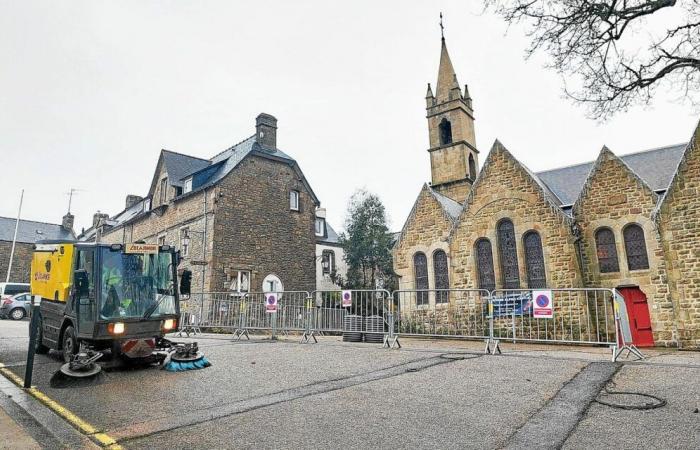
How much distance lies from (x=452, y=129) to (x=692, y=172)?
1553 cm

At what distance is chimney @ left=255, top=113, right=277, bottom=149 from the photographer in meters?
26.9

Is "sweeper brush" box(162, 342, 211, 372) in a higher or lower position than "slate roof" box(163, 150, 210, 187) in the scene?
lower

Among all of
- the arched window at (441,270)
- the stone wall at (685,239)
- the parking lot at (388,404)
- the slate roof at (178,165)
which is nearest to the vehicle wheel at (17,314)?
the slate roof at (178,165)

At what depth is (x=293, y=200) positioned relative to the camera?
27328 mm

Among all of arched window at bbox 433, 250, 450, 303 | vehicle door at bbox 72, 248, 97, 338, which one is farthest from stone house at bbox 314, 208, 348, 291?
vehicle door at bbox 72, 248, 97, 338

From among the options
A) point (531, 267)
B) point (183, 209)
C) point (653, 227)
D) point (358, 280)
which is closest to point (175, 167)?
point (183, 209)

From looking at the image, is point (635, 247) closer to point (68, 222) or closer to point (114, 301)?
point (114, 301)

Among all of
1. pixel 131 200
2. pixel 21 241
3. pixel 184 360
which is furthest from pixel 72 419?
pixel 21 241

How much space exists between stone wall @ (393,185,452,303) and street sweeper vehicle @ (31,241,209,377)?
43.7ft

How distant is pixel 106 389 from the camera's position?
6.32 m

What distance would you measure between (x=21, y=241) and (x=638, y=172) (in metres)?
49.2

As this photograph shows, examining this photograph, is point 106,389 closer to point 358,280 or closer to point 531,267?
point 531,267

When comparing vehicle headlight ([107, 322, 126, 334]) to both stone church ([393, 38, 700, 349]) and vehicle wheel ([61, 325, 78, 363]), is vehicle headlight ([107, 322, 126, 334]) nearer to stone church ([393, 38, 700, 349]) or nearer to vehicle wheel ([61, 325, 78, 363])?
vehicle wheel ([61, 325, 78, 363])

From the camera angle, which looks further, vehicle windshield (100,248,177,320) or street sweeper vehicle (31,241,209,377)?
vehicle windshield (100,248,177,320)
